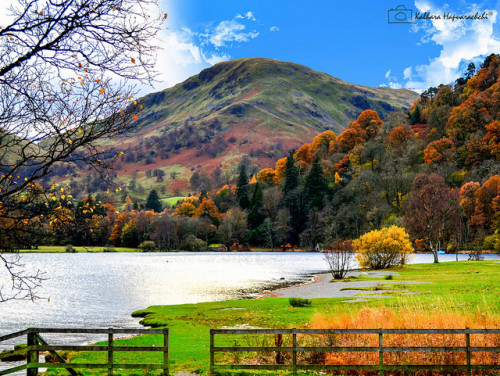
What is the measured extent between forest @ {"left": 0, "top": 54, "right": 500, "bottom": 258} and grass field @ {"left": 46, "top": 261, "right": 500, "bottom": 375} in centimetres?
7013

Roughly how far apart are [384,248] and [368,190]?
279ft

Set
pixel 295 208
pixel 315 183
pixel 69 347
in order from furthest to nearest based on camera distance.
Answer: pixel 295 208 < pixel 315 183 < pixel 69 347

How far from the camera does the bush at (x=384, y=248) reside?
65625 mm

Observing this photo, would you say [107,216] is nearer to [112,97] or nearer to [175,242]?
[112,97]

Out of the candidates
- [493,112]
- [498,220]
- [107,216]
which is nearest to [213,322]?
[107,216]

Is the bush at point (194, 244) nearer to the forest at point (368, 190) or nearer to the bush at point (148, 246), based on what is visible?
the forest at point (368, 190)

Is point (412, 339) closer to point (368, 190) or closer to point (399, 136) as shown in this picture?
point (368, 190)

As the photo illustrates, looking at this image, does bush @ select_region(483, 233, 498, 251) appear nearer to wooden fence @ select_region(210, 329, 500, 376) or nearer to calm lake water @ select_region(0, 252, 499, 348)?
calm lake water @ select_region(0, 252, 499, 348)

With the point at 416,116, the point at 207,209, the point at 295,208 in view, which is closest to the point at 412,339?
the point at 295,208

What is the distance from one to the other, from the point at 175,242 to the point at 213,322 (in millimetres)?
147469

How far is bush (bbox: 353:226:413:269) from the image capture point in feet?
215

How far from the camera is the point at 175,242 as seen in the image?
17338 centimetres

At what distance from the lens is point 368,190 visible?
149750mm

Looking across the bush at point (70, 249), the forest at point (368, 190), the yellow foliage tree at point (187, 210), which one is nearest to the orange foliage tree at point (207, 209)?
the forest at point (368, 190)
